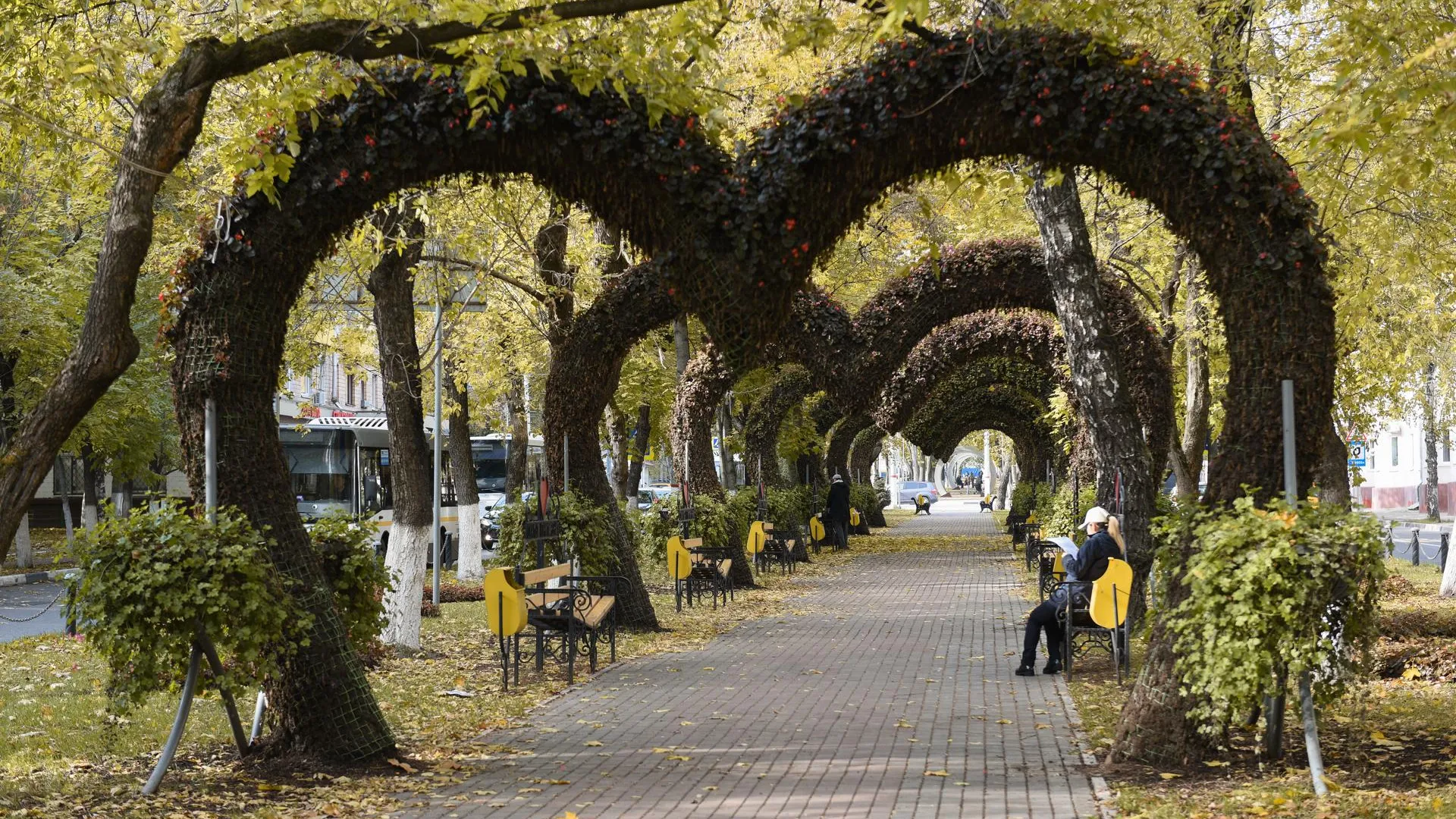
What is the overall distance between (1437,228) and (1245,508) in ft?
27.7

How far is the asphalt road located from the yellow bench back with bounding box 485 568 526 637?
427cm

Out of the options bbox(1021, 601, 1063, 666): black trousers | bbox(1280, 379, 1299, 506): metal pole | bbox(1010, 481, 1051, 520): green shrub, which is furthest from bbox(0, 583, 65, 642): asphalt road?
bbox(1010, 481, 1051, 520): green shrub

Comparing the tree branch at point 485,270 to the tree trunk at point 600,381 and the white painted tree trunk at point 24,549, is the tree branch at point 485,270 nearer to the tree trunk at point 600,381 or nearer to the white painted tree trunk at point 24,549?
the tree trunk at point 600,381

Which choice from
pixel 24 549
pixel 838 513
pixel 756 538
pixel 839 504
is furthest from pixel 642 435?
pixel 24 549

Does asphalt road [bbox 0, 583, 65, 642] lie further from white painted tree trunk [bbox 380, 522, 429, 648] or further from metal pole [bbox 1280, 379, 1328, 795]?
metal pole [bbox 1280, 379, 1328, 795]

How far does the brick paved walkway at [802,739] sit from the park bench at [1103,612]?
1.74 feet

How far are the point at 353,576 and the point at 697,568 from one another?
1086cm

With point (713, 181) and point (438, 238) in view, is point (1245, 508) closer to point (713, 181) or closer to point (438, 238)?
point (713, 181)

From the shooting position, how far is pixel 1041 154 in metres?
7.98

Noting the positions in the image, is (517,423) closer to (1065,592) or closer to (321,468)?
(321,468)

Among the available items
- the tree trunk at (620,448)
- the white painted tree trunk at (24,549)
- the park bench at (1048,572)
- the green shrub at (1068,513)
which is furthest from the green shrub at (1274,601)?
the white painted tree trunk at (24,549)

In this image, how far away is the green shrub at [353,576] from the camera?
8359 mm

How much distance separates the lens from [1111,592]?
36.7 ft

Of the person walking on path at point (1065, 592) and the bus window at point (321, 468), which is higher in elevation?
the bus window at point (321, 468)
